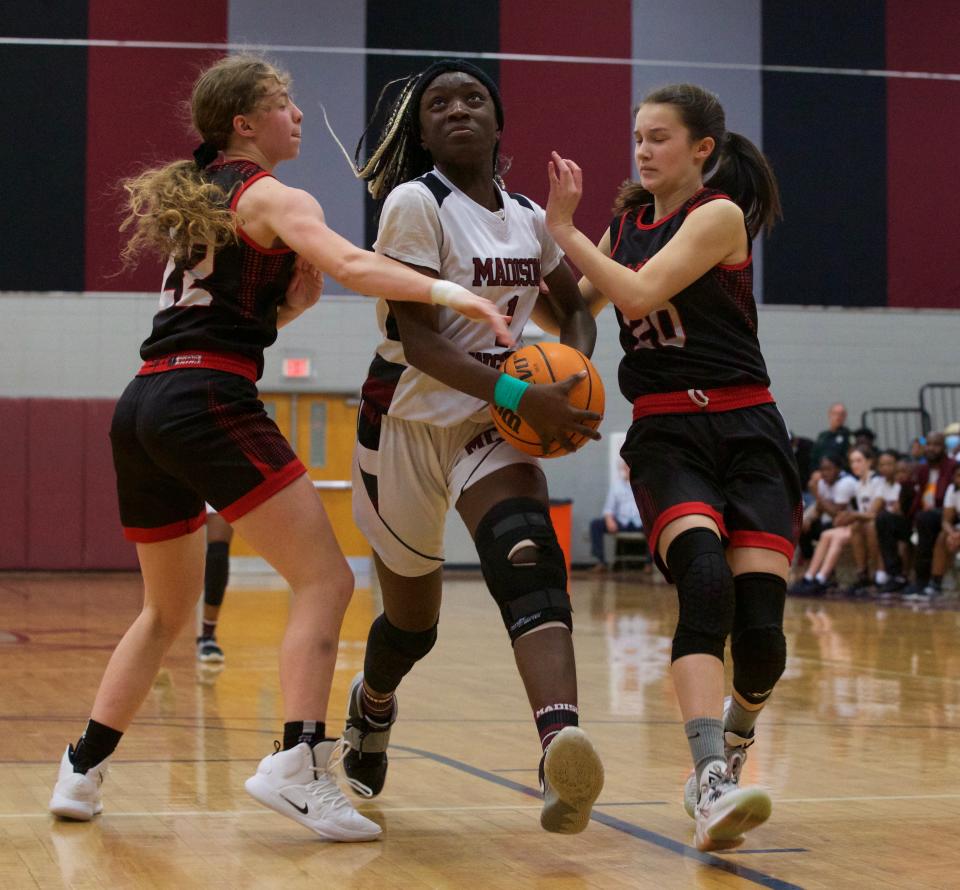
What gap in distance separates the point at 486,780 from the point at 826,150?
14426mm

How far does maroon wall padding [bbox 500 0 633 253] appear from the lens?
54.2 ft

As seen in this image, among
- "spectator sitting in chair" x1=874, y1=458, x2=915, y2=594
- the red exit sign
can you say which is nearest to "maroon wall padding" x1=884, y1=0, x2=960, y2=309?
"spectator sitting in chair" x1=874, y1=458, x2=915, y2=594

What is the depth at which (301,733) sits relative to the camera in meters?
3.28

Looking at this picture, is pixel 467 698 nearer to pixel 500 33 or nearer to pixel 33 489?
pixel 33 489

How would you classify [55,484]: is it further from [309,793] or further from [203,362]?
[309,793]

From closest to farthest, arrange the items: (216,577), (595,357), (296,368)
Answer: (216,577) → (296,368) → (595,357)

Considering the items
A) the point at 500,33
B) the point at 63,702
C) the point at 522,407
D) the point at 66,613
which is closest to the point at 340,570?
the point at 522,407

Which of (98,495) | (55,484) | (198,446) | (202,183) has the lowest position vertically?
(98,495)

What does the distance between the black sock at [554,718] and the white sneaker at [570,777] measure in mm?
92

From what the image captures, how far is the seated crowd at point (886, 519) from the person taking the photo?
41.1 ft

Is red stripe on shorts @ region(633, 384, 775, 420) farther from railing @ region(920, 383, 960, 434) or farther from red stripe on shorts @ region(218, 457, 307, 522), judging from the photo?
railing @ region(920, 383, 960, 434)

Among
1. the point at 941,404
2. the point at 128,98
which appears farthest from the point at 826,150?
the point at 128,98

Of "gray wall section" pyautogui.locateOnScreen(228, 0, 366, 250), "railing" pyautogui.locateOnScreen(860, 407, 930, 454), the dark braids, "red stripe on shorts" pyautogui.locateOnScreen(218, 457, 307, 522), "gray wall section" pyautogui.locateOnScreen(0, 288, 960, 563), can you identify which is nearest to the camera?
"red stripe on shorts" pyautogui.locateOnScreen(218, 457, 307, 522)

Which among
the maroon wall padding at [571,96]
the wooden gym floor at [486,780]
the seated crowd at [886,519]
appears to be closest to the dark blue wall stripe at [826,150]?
the maroon wall padding at [571,96]
